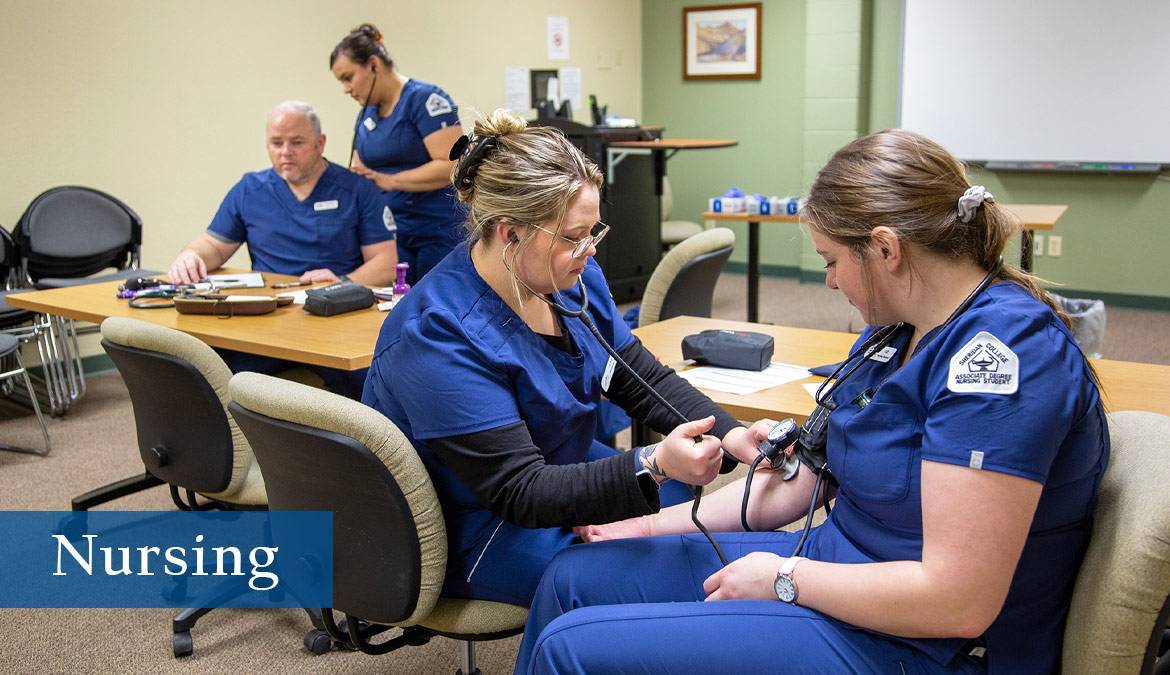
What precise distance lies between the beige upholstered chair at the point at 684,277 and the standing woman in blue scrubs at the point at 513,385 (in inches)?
43.2

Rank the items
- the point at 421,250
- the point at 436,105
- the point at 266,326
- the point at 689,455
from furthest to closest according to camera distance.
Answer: the point at 421,250 < the point at 436,105 < the point at 266,326 < the point at 689,455

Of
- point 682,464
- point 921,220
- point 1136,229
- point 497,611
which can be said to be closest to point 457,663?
point 497,611

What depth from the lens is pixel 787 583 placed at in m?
1.26

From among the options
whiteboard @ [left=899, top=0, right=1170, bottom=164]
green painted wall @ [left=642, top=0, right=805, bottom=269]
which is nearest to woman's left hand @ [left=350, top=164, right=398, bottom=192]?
whiteboard @ [left=899, top=0, right=1170, bottom=164]

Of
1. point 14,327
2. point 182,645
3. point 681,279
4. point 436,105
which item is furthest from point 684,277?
point 14,327

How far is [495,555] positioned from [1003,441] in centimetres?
75

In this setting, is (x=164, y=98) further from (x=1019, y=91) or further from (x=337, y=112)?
(x=1019, y=91)

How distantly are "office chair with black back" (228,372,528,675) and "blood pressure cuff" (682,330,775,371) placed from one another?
0.77 meters

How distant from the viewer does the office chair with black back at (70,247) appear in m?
4.16

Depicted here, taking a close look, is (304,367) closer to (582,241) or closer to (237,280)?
(237,280)

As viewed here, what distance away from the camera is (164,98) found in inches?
185

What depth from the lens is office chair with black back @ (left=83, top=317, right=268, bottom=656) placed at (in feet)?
6.47

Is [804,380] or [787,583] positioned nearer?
[787,583]
